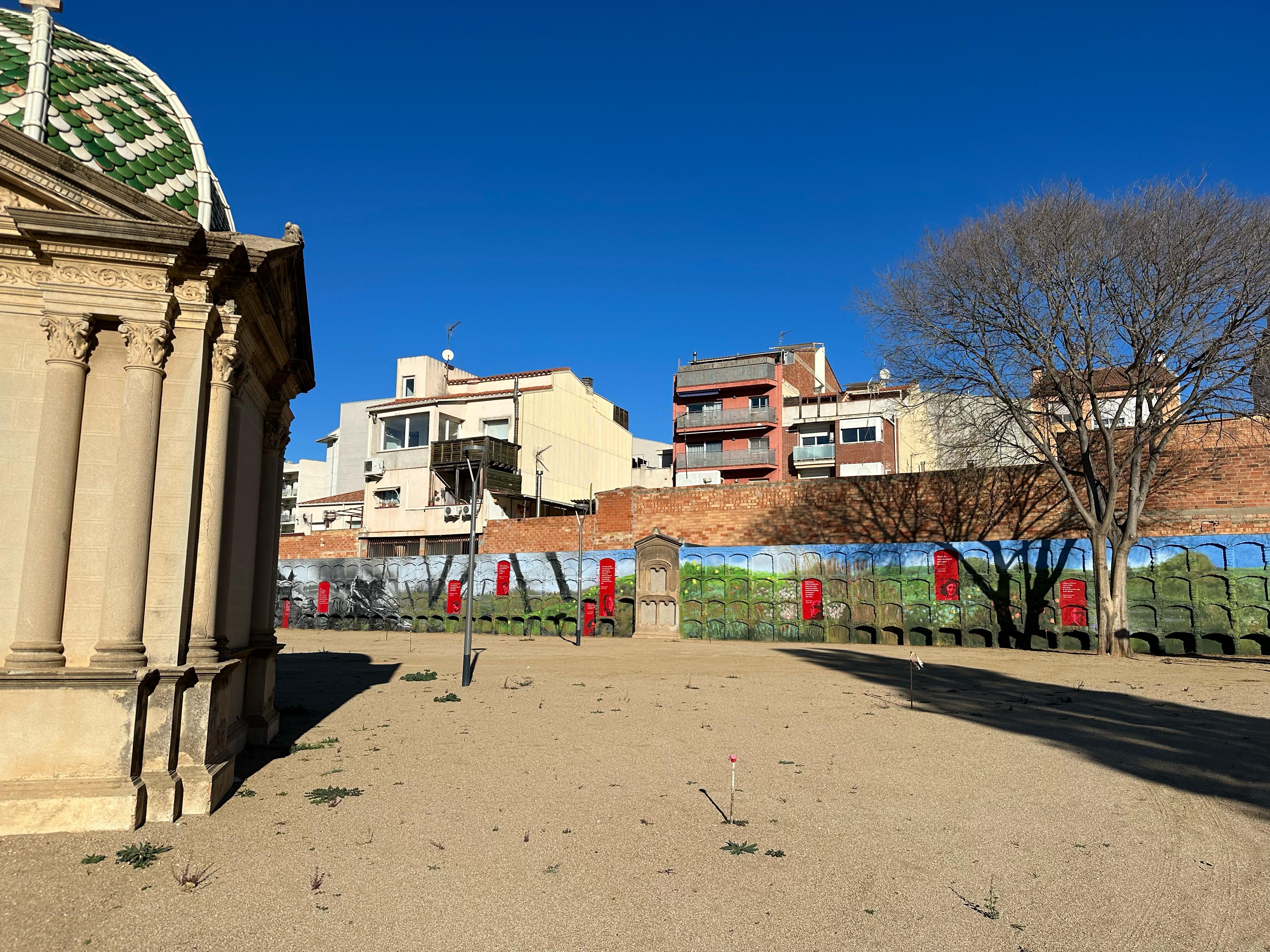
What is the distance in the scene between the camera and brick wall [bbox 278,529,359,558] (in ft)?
133

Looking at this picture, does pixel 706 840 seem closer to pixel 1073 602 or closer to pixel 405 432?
pixel 1073 602

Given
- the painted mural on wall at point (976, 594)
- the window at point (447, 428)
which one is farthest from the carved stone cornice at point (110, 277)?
the window at point (447, 428)

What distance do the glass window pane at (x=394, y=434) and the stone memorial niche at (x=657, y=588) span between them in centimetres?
2160

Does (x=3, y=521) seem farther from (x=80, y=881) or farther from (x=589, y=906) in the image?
(x=589, y=906)

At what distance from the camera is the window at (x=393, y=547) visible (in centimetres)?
4122

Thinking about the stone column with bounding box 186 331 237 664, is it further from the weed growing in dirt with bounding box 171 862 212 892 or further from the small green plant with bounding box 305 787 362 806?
the weed growing in dirt with bounding box 171 862 212 892

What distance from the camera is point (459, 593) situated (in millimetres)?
31875

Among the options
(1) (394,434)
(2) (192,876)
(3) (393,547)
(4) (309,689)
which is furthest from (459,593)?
(2) (192,876)

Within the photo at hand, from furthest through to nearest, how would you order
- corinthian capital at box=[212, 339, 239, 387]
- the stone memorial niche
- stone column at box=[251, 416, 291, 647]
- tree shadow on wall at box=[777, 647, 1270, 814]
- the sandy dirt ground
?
the stone memorial niche → stone column at box=[251, 416, 291, 647] → tree shadow on wall at box=[777, 647, 1270, 814] → corinthian capital at box=[212, 339, 239, 387] → the sandy dirt ground

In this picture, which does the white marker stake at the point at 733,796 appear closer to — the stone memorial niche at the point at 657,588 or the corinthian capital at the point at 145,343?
the corinthian capital at the point at 145,343

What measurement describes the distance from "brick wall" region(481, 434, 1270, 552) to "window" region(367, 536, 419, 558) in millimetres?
9349

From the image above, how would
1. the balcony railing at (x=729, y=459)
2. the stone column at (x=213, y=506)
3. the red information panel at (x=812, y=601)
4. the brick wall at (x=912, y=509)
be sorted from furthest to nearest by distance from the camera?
the balcony railing at (x=729, y=459) < the red information panel at (x=812, y=601) < the brick wall at (x=912, y=509) < the stone column at (x=213, y=506)

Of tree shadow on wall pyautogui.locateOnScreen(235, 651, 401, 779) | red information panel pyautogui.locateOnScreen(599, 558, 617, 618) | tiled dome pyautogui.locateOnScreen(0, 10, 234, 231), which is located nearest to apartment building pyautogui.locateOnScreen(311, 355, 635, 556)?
red information panel pyautogui.locateOnScreen(599, 558, 617, 618)

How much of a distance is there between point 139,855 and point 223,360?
157 inches
